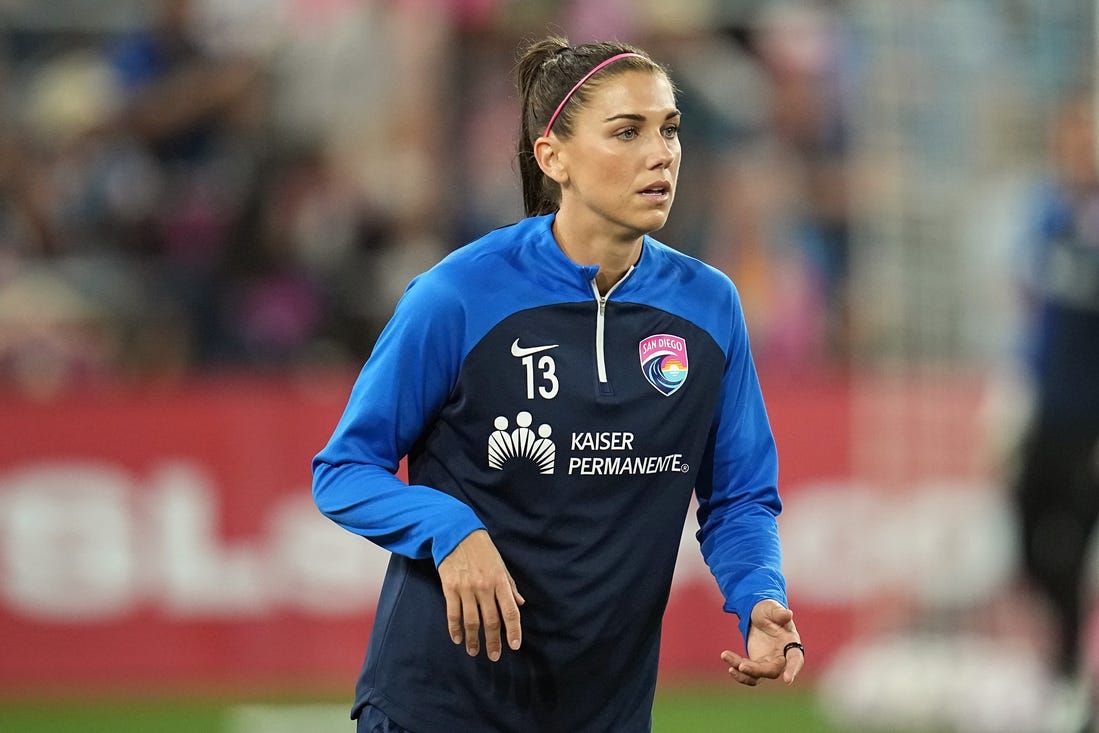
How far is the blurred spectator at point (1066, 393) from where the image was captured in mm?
8891

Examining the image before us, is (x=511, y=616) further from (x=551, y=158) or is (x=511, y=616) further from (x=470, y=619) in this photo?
(x=551, y=158)

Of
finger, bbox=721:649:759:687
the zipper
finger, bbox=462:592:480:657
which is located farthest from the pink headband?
finger, bbox=721:649:759:687

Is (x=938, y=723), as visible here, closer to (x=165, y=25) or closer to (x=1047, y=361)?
(x=1047, y=361)

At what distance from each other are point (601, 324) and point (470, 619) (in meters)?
0.76

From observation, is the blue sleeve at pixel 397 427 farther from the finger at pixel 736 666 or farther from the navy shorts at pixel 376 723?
the finger at pixel 736 666

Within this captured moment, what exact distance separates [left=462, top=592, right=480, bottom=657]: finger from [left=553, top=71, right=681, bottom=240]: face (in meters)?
0.90

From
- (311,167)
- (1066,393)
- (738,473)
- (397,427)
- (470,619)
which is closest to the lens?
(470,619)

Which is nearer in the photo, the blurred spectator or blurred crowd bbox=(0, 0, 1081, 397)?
the blurred spectator

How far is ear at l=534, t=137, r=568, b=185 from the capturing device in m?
3.93

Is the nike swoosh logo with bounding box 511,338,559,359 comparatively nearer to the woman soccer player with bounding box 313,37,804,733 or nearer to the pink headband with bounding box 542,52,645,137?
the woman soccer player with bounding box 313,37,804,733

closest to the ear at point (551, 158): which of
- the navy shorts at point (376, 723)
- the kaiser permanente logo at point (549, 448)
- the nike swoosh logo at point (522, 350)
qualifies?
the nike swoosh logo at point (522, 350)

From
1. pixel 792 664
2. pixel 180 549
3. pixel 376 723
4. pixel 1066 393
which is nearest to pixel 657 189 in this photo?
pixel 792 664

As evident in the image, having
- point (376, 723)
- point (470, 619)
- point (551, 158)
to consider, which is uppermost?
point (551, 158)

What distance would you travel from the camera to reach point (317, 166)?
34.1 feet
